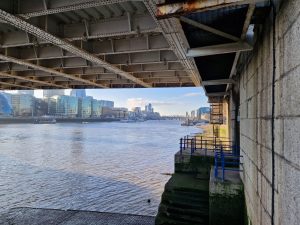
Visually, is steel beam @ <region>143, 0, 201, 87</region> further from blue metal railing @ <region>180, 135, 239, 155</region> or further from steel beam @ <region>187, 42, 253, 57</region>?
blue metal railing @ <region>180, 135, 239, 155</region>

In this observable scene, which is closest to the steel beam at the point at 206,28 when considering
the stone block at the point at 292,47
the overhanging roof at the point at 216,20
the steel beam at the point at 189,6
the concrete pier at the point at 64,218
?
the overhanging roof at the point at 216,20

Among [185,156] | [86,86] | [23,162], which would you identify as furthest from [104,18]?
[23,162]

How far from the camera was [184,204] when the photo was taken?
47.3 feet

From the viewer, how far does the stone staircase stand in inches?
529

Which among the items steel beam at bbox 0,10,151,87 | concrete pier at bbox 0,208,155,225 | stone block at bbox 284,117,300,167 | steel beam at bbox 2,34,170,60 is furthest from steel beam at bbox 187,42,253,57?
concrete pier at bbox 0,208,155,225

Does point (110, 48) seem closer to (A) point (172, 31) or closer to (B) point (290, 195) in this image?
(A) point (172, 31)

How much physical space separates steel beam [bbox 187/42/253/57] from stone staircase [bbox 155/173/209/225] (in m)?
8.53

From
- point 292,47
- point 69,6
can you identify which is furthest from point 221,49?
point 69,6

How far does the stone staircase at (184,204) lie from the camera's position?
1345 cm

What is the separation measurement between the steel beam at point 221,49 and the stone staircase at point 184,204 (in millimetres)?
8530

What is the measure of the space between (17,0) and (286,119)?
9.05m

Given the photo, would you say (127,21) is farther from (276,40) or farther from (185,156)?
(185,156)

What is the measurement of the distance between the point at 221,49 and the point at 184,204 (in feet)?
30.6

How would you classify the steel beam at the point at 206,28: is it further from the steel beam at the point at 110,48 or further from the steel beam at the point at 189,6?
the steel beam at the point at 110,48
